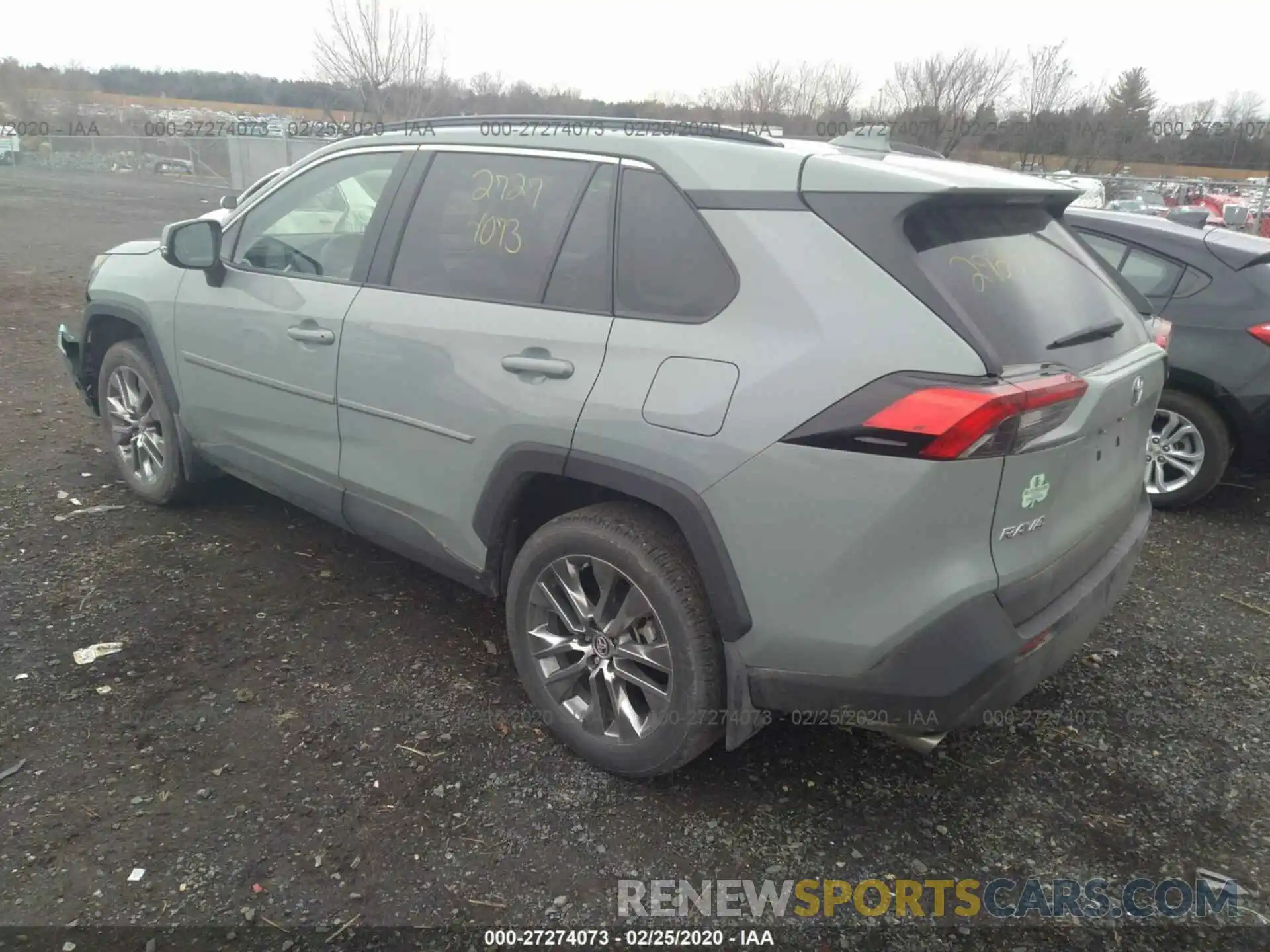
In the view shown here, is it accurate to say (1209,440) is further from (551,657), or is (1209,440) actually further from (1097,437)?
(551,657)

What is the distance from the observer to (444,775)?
270 centimetres

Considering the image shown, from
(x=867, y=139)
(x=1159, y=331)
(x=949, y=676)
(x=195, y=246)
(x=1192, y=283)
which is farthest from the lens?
(x=1192, y=283)

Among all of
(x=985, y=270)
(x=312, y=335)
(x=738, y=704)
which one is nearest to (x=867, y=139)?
(x=985, y=270)

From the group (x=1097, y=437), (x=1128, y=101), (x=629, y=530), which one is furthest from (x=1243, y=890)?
(x=1128, y=101)

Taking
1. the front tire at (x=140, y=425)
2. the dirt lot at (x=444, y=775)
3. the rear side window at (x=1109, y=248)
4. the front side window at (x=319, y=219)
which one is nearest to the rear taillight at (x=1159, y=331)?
the dirt lot at (x=444, y=775)

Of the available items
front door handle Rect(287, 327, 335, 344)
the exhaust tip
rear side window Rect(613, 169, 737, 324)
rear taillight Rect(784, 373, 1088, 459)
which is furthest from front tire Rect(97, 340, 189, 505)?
the exhaust tip

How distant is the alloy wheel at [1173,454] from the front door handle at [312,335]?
437 cm

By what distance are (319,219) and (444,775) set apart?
2.45 meters

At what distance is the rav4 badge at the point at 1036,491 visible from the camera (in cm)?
212

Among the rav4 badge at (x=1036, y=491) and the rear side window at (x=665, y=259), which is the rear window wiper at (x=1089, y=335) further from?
the rear side window at (x=665, y=259)

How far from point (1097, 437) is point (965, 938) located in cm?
135

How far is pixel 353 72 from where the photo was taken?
84.7ft

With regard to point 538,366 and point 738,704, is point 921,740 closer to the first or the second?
point 738,704

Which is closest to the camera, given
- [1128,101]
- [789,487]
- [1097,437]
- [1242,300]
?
[789,487]
